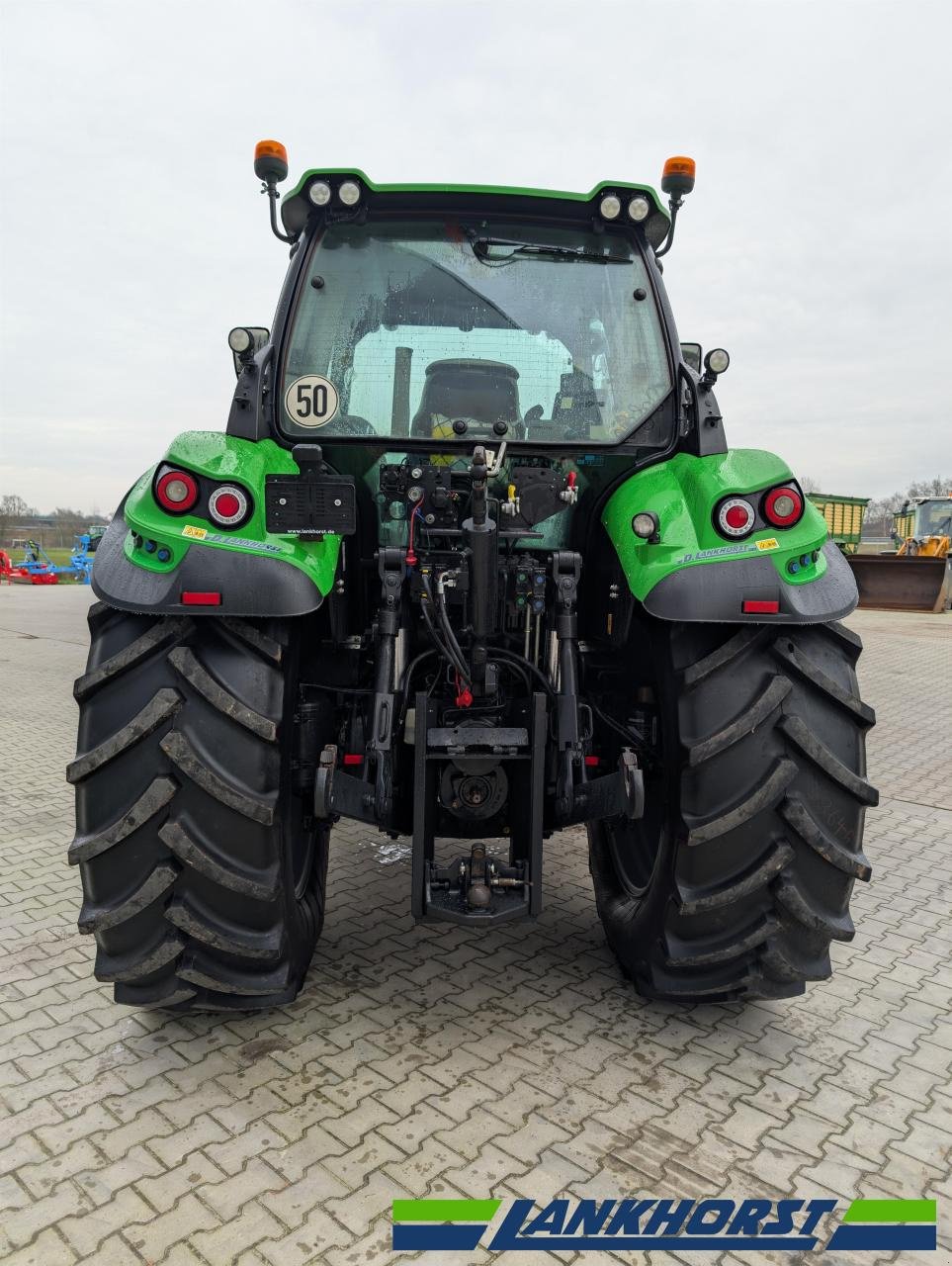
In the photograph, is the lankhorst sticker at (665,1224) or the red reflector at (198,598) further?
the red reflector at (198,598)

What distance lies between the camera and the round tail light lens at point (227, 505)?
2541mm

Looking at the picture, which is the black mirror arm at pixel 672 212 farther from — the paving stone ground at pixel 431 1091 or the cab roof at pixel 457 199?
the paving stone ground at pixel 431 1091

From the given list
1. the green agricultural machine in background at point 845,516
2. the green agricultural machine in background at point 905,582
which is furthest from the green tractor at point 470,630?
the green agricultural machine in background at point 845,516

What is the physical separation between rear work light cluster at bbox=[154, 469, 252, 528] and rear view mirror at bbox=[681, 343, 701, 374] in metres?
1.94

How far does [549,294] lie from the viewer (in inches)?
129

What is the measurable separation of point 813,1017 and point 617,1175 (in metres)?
1.17

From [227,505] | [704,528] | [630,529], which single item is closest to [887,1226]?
[704,528]

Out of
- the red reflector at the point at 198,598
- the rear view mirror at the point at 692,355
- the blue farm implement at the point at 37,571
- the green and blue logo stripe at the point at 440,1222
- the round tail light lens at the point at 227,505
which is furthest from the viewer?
the blue farm implement at the point at 37,571

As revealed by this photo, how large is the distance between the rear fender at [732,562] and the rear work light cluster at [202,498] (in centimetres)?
119

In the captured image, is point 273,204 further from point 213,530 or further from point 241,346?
point 213,530

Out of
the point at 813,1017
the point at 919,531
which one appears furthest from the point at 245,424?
the point at 919,531

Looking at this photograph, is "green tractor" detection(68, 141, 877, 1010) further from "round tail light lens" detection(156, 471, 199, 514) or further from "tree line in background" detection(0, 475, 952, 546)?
"tree line in background" detection(0, 475, 952, 546)

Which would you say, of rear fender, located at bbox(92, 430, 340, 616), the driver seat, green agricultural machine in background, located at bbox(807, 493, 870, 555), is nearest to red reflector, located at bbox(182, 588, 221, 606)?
rear fender, located at bbox(92, 430, 340, 616)

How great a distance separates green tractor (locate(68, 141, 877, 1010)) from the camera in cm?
251
